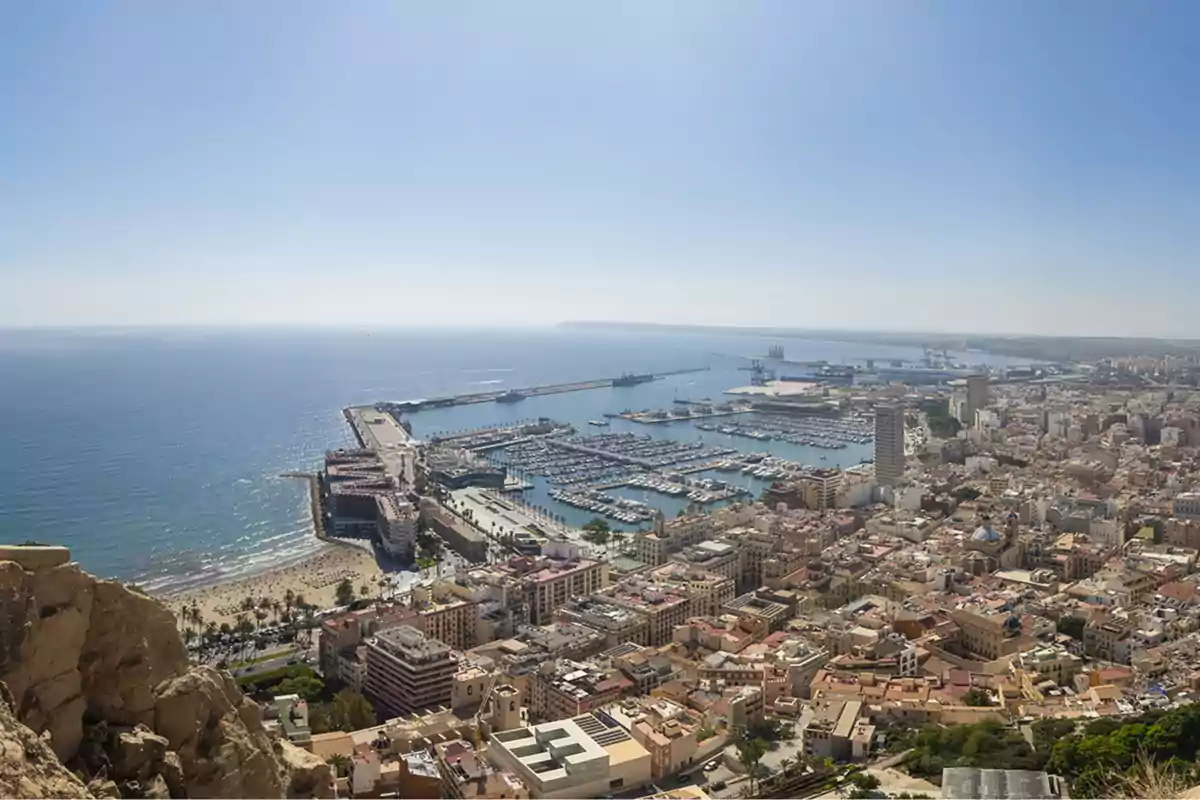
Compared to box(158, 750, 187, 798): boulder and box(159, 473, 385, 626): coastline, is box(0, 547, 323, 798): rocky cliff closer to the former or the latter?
box(158, 750, 187, 798): boulder

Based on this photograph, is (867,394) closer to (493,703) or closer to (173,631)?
(493,703)

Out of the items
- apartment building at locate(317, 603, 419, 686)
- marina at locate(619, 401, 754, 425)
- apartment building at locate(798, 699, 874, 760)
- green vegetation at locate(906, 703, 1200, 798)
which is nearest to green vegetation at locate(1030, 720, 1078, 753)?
green vegetation at locate(906, 703, 1200, 798)

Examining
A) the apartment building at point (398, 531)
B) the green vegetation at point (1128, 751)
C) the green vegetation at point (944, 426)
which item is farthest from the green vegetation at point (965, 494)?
the green vegetation at point (1128, 751)

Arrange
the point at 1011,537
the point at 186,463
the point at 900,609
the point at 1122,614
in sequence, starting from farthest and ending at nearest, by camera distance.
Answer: the point at 186,463 → the point at 1011,537 → the point at 900,609 → the point at 1122,614

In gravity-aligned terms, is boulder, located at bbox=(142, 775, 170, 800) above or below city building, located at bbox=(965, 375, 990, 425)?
above

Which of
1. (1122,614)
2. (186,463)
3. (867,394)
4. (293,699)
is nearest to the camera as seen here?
(293,699)

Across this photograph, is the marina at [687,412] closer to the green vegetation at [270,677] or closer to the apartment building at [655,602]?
the apartment building at [655,602]

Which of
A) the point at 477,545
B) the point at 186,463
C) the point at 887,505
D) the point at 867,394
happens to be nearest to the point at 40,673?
the point at 477,545

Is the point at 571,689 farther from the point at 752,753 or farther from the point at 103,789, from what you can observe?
the point at 103,789
